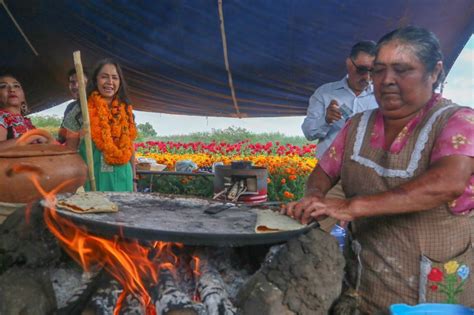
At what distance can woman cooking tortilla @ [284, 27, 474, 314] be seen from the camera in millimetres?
1596

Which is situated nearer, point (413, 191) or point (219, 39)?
point (413, 191)

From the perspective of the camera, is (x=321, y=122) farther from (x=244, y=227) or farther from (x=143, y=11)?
(x=143, y=11)

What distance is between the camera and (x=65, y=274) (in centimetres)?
202

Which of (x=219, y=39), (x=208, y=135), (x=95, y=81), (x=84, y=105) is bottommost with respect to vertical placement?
(x=208, y=135)

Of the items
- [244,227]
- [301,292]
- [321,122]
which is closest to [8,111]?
[321,122]

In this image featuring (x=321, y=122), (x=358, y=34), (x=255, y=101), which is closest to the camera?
(x=321, y=122)

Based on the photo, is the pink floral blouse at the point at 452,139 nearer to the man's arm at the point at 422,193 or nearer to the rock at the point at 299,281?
the man's arm at the point at 422,193

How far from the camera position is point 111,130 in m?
3.83

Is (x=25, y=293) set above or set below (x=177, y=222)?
below

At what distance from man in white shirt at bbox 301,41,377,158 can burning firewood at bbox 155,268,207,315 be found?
2.22 m

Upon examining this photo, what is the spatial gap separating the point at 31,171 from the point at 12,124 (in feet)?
4.96

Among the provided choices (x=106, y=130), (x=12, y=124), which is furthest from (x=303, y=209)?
(x=12, y=124)

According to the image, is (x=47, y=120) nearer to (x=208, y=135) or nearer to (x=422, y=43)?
(x=208, y=135)

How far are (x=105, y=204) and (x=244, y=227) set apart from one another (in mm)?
632
